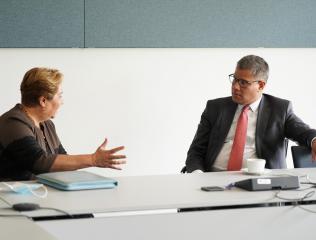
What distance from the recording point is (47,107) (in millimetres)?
3738

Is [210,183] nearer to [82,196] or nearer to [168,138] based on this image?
[82,196]

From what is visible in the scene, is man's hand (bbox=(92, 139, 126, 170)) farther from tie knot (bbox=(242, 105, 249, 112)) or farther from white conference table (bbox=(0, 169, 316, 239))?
tie knot (bbox=(242, 105, 249, 112))

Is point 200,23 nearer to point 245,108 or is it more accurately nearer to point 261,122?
point 245,108

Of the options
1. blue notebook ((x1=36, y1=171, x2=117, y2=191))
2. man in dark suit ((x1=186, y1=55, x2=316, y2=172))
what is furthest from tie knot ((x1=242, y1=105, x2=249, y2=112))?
blue notebook ((x1=36, y1=171, x2=117, y2=191))

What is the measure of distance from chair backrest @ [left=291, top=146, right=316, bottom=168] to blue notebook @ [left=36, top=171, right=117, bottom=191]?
1325 mm

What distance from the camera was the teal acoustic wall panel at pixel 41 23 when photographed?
4.56m

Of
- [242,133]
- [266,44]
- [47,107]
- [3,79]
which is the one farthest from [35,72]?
[266,44]

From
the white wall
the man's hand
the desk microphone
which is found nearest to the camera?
the desk microphone

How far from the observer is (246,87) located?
13.9 feet

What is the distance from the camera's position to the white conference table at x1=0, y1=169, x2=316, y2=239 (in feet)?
8.68

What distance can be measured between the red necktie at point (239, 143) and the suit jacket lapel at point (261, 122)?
0.08 meters

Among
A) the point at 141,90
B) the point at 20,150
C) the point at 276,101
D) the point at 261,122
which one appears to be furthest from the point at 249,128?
the point at 20,150

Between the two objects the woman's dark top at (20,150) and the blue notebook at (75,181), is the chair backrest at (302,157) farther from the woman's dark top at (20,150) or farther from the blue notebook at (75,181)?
the woman's dark top at (20,150)

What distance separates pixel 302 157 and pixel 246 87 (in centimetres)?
56
